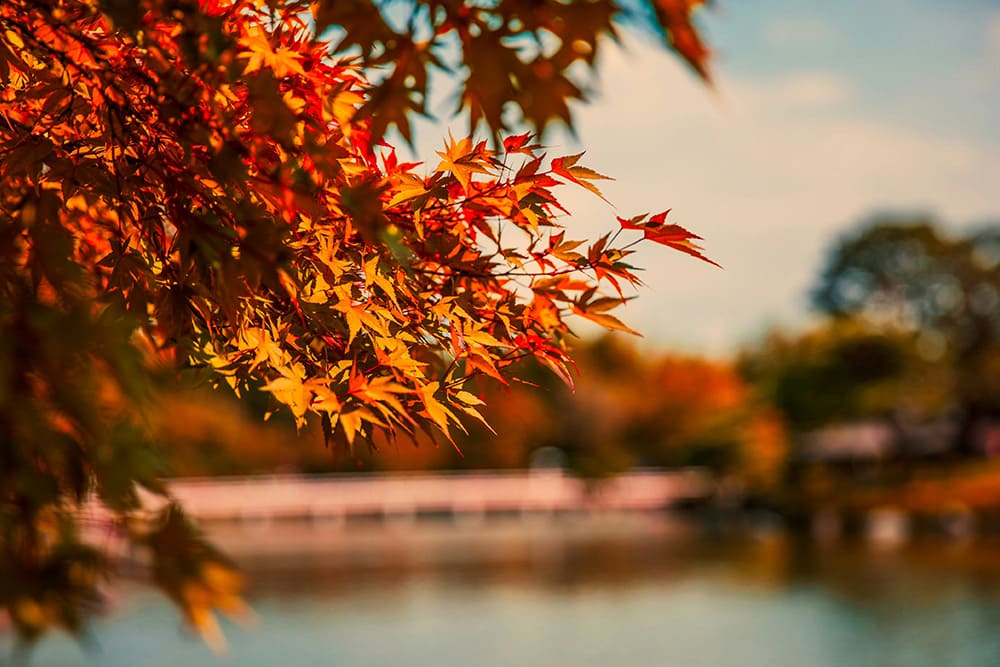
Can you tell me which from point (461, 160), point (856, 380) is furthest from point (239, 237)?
point (856, 380)

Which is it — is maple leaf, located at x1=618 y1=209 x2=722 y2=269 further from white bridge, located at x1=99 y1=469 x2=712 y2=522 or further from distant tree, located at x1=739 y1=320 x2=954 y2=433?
distant tree, located at x1=739 y1=320 x2=954 y2=433

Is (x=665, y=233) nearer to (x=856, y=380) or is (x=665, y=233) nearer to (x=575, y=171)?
(x=575, y=171)

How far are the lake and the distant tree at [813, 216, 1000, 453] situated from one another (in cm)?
1394

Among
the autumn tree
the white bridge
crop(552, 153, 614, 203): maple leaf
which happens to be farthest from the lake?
crop(552, 153, 614, 203): maple leaf

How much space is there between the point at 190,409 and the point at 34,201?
37.6m

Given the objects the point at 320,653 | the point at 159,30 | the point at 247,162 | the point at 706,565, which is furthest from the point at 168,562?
the point at 706,565

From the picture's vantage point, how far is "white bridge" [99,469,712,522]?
38312 millimetres

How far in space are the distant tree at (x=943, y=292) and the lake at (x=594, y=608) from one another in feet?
45.7

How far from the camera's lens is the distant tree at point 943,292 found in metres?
41.4

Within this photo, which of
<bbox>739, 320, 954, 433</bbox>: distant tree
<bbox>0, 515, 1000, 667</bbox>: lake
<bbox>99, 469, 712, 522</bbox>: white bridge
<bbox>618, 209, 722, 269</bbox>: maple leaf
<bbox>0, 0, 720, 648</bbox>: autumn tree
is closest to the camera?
<bbox>0, 0, 720, 648</bbox>: autumn tree

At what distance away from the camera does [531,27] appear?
149 cm

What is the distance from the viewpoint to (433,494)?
4109 centimetres

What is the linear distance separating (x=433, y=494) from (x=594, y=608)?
2014 cm

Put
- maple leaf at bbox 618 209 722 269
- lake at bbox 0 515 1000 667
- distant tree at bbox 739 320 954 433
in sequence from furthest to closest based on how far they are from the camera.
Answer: distant tree at bbox 739 320 954 433 → lake at bbox 0 515 1000 667 → maple leaf at bbox 618 209 722 269
